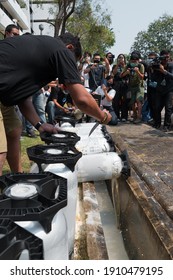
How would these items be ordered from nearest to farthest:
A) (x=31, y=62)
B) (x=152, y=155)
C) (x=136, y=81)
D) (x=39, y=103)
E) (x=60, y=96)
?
(x=31, y=62)
(x=152, y=155)
(x=39, y=103)
(x=60, y=96)
(x=136, y=81)

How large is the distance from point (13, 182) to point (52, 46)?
0.91 meters

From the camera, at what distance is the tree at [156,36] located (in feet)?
191

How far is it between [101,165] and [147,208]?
0.78 metres

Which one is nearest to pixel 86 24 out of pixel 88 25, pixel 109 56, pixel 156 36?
pixel 88 25

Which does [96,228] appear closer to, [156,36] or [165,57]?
[165,57]

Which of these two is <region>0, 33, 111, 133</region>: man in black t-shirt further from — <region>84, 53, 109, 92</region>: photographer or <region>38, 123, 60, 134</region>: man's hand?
<region>84, 53, 109, 92</region>: photographer

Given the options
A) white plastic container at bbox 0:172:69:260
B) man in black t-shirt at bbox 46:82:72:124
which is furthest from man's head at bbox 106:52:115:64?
white plastic container at bbox 0:172:69:260

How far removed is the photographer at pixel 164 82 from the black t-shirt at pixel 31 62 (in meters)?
5.23

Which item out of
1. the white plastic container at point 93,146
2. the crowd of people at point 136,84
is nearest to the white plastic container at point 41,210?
the white plastic container at point 93,146

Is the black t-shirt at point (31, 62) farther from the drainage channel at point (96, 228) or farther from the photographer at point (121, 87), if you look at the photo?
the photographer at point (121, 87)

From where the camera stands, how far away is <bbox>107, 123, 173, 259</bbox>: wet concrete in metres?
2.36

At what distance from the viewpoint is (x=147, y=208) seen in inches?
107
